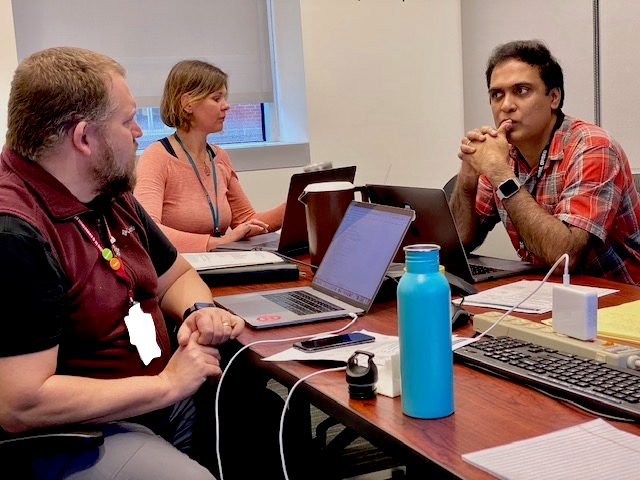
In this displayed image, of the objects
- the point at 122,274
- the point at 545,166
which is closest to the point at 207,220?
the point at 545,166

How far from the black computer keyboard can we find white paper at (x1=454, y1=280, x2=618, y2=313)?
0.27 meters

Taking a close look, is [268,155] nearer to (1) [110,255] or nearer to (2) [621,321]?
(1) [110,255]

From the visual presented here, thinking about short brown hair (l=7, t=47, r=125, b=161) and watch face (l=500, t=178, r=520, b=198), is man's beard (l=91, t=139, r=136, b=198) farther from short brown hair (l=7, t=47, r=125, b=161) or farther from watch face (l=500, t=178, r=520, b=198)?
watch face (l=500, t=178, r=520, b=198)

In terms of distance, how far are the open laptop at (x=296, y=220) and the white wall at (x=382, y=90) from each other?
1.27 m

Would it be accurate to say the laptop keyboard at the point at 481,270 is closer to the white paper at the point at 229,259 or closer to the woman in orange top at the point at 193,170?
the white paper at the point at 229,259

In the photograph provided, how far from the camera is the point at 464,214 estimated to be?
2.52 metres

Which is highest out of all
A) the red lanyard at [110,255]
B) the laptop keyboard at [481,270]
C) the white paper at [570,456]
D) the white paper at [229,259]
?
the red lanyard at [110,255]

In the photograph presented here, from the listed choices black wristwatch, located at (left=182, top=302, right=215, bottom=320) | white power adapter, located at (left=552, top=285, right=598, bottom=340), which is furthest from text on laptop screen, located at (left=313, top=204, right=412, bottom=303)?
white power adapter, located at (left=552, top=285, right=598, bottom=340)

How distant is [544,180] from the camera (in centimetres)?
234

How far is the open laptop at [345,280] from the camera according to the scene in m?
1.71

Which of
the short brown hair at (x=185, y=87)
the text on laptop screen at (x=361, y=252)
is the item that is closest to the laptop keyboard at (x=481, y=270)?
the text on laptop screen at (x=361, y=252)

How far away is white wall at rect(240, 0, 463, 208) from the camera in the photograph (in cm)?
396

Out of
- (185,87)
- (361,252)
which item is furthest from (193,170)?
(361,252)

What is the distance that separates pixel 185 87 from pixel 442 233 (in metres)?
1.68
